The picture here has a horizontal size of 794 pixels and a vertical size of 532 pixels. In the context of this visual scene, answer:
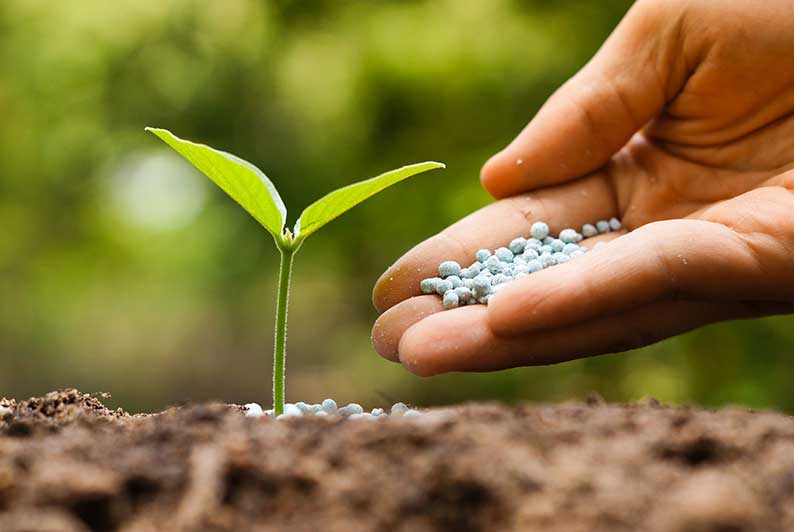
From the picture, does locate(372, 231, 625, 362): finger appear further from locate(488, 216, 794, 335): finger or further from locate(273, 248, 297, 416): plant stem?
locate(273, 248, 297, 416): plant stem

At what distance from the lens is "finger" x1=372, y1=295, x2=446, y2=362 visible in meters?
1.43

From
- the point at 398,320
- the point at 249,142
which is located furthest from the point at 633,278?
the point at 249,142

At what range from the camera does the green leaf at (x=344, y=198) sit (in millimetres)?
1133

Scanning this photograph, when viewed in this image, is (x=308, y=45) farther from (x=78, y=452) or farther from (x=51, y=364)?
(x=78, y=452)

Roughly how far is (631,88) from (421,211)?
2.20m

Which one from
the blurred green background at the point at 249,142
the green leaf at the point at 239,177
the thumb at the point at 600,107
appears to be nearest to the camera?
the green leaf at the point at 239,177

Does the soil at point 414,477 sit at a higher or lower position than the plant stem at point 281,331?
lower

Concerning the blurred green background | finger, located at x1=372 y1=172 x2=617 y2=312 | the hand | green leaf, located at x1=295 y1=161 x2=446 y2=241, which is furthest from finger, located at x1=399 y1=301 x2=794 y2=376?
the blurred green background

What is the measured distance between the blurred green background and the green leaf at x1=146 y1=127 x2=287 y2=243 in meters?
2.67

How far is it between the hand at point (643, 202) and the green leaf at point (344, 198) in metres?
0.26

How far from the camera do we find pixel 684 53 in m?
1.79

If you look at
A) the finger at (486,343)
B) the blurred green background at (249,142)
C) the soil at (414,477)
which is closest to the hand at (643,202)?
the finger at (486,343)

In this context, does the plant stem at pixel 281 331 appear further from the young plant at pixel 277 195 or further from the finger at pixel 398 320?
the finger at pixel 398 320

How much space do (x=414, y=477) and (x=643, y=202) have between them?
4.30 feet
